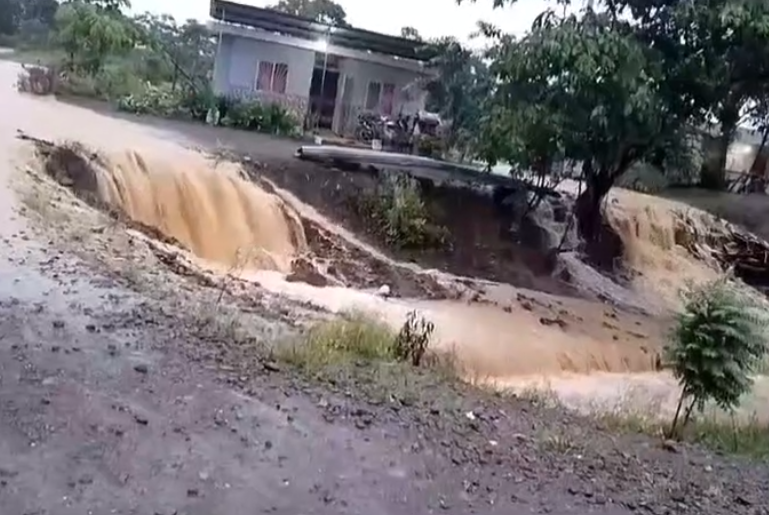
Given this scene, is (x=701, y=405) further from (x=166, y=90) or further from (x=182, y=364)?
(x=166, y=90)

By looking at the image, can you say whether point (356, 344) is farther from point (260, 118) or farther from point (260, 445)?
point (260, 118)

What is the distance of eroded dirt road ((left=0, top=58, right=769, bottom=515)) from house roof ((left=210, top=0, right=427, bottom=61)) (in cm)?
463

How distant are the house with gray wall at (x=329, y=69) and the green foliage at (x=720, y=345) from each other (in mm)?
5027

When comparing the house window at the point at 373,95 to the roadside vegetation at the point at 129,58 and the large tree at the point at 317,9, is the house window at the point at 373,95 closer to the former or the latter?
the large tree at the point at 317,9

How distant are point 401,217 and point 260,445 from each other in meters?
4.68

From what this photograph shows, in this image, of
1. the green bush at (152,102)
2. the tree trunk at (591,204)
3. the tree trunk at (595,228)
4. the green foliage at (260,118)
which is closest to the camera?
the green bush at (152,102)

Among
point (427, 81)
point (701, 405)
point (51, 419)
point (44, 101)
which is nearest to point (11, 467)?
point (51, 419)

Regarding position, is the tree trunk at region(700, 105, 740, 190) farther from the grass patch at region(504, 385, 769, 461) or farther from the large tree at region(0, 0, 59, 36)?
the large tree at region(0, 0, 59, 36)

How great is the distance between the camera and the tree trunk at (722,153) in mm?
8156

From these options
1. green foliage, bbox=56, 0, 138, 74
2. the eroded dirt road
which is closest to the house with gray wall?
green foliage, bbox=56, 0, 138, 74

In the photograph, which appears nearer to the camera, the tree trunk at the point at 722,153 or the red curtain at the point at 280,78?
the tree trunk at the point at 722,153

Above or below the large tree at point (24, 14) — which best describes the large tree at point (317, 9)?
above

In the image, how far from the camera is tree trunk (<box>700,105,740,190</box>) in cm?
816

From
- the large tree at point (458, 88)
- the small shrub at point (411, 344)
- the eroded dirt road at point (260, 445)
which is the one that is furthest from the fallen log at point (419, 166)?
the eroded dirt road at point (260, 445)
